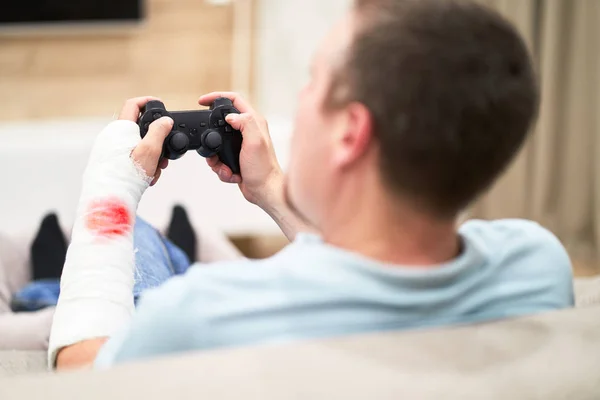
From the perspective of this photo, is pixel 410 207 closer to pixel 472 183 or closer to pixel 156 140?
pixel 472 183

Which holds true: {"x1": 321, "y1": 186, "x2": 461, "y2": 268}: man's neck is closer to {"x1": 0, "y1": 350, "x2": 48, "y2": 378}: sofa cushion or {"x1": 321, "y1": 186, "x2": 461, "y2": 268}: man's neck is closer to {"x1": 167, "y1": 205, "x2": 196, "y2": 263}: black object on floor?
{"x1": 0, "y1": 350, "x2": 48, "y2": 378}: sofa cushion

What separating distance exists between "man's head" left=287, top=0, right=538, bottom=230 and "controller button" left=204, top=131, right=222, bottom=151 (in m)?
0.39

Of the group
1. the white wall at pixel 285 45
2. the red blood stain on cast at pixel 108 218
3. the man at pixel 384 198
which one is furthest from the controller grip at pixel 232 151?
the white wall at pixel 285 45

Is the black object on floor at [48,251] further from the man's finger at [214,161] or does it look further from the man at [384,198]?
the man at [384,198]

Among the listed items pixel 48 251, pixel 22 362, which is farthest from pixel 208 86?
pixel 22 362

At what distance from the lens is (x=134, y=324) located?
0.64 metres

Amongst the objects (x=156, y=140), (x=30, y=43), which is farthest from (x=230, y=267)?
(x=30, y=43)

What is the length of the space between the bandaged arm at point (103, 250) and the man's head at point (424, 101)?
26 centimetres

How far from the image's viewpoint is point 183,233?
83.0 inches

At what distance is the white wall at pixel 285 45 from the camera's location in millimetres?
3088

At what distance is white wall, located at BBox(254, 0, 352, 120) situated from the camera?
3.09 m

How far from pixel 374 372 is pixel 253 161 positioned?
58 centimetres

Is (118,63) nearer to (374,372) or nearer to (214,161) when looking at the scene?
(214,161)

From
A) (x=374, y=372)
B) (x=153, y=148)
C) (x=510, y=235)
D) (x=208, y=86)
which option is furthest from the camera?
(x=208, y=86)
